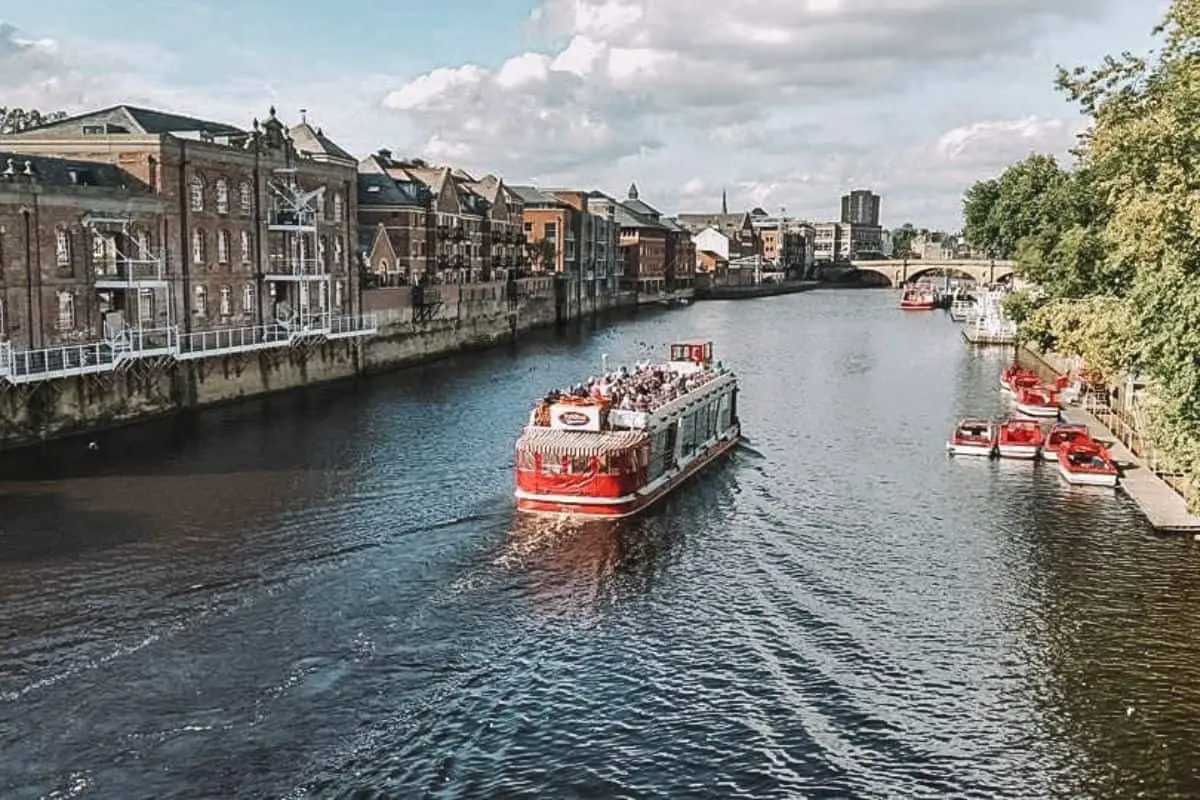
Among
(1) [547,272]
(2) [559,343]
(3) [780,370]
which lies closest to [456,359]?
(2) [559,343]

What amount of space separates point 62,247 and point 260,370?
53.4 feet

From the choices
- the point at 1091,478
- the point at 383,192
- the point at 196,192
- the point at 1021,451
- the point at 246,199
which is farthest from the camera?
the point at 383,192

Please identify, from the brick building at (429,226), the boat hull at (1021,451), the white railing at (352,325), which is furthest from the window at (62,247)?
the boat hull at (1021,451)

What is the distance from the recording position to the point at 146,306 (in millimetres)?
62406

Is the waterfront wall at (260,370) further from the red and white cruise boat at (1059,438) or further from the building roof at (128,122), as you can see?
the red and white cruise boat at (1059,438)

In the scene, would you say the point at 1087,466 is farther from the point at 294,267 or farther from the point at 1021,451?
the point at 294,267

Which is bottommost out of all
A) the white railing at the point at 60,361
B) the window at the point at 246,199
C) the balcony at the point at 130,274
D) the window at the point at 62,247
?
the white railing at the point at 60,361

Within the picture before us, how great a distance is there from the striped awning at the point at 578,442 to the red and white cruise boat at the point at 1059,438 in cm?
2056

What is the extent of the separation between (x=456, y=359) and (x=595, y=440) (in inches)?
2212

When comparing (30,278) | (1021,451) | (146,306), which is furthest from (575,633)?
(146,306)

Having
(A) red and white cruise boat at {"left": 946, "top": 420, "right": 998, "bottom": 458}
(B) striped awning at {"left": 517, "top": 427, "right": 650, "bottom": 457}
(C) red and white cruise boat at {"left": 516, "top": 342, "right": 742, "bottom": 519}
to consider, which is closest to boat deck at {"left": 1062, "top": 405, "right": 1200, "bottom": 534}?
(A) red and white cruise boat at {"left": 946, "top": 420, "right": 998, "bottom": 458}

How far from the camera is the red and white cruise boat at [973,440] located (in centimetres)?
5369

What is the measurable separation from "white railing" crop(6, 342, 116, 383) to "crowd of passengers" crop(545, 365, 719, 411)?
2206 centimetres

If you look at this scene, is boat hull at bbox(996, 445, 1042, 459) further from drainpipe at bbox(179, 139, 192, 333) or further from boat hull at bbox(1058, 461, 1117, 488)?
drainpipe at bbox(179, 139, 192, 333)
